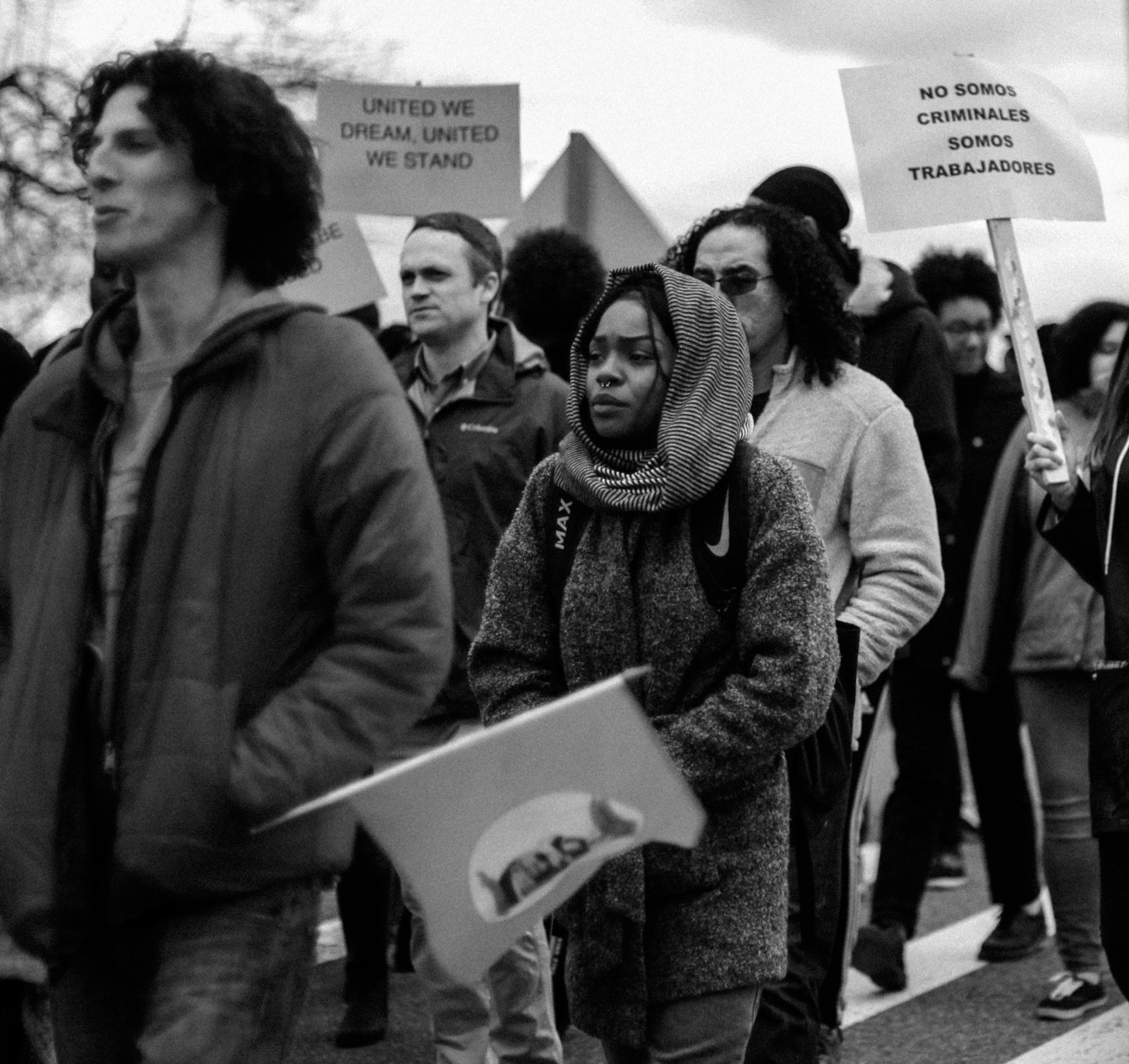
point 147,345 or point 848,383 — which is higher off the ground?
point 848,383

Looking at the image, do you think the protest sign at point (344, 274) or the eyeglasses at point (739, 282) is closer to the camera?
the eyeglasses at point (739, 282)

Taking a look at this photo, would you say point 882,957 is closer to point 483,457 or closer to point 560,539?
point 483,457

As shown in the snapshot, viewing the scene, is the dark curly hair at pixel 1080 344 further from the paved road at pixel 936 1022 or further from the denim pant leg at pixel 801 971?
the denim pant leg at pixel 801 971

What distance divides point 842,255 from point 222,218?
2352 mm

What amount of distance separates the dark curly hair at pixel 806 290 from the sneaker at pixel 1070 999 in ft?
7.91

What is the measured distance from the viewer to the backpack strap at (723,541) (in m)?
3.64

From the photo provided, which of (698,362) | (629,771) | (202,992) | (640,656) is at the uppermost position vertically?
(698,362)

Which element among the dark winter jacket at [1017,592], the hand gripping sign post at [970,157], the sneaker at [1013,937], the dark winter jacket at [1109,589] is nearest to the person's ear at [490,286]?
the hand gripping sign post at [970,157]

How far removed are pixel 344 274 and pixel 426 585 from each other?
5272 millimetres

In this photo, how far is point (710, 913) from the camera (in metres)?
3.57

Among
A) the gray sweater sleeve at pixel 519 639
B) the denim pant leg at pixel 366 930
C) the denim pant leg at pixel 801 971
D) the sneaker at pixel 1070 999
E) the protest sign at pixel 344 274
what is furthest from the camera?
the protest sign at pixel 344 274

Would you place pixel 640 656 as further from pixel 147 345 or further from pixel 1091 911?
pixel 1091 911

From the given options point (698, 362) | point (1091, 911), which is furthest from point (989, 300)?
point (698, 362)

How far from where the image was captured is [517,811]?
2.70 meters
